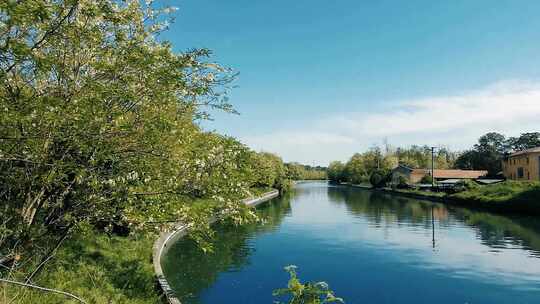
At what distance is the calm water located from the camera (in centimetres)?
2044

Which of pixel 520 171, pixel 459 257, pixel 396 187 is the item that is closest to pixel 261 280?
pixel 459 257

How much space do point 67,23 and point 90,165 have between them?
3.34 meters

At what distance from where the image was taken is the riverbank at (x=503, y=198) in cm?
5404

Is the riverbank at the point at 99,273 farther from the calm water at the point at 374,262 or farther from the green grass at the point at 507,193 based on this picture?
the green grass at the point at 507,193

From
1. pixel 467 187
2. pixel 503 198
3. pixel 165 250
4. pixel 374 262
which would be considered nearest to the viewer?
pixel 374 262

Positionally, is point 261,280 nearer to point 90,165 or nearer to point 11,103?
point 90,165

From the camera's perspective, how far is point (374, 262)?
2722 centimetres

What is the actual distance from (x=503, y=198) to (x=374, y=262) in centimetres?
4084

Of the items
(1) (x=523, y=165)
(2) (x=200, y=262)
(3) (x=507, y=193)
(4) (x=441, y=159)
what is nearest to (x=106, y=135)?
(2) (x=200, y=262)

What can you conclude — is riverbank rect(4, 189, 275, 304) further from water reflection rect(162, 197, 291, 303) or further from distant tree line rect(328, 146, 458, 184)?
distant tree line rect(328, 146, 458, 184)

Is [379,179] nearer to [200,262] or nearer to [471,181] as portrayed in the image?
[471,181]

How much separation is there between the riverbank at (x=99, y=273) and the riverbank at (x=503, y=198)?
5186cm

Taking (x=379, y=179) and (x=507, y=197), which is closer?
(x=507, y=197)

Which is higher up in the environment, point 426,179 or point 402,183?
point 426,179
